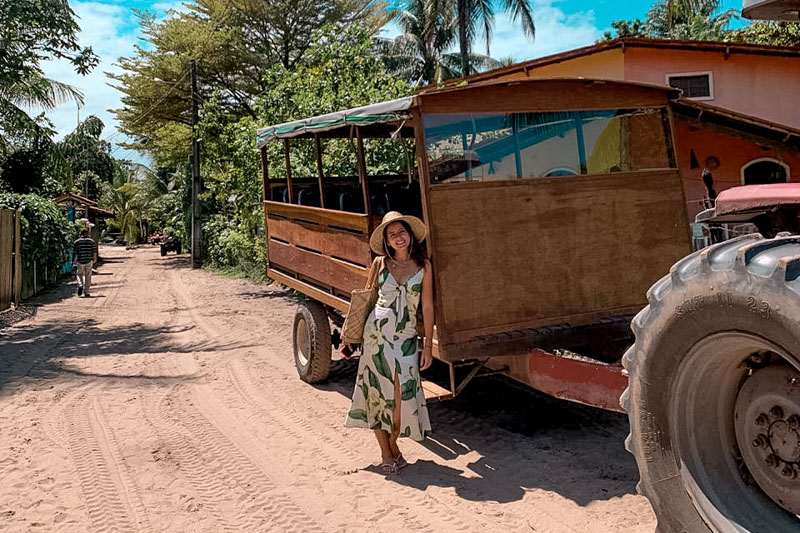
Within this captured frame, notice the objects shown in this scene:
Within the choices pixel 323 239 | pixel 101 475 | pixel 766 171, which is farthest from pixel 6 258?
pixel 766 171

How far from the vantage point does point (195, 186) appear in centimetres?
2584

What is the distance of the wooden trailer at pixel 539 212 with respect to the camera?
4.78 metres

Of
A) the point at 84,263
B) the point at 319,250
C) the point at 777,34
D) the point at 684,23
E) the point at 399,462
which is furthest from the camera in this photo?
the point at 684,23

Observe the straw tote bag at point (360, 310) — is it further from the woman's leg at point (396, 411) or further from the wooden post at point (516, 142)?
the wooden post at point (516, 142)

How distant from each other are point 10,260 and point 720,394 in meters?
14.9

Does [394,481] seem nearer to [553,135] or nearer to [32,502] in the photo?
[32,502]

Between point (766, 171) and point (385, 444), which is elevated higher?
point (766, 171)

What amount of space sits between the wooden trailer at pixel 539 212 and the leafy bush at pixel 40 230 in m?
13.7

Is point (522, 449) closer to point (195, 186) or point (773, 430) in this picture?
point (773, 430)

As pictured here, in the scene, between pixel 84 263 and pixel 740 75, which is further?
pixel 84 263

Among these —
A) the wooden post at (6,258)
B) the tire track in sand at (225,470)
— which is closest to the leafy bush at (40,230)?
the wooden post at (6,258)

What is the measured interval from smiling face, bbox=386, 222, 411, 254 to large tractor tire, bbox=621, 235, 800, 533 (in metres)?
2.05

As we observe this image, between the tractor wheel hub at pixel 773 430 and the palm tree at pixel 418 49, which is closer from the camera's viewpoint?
the tractor wheel hub at pixel 773 430

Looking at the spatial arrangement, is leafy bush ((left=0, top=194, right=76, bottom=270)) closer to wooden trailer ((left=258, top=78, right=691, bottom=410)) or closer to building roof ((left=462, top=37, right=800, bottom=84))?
building roof ((left=462, top=37, right=800, bottom=84))
